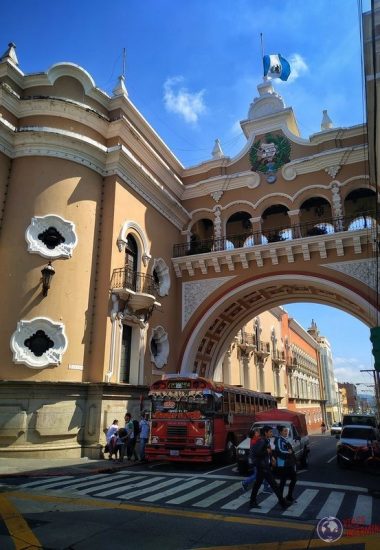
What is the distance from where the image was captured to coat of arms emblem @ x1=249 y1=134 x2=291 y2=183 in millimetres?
22750

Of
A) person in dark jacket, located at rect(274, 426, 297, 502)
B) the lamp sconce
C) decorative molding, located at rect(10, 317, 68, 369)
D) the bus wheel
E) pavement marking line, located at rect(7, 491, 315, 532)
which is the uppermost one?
the lamp sconce

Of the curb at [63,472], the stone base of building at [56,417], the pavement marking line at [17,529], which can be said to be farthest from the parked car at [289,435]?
the pavement marking line at [17,529]

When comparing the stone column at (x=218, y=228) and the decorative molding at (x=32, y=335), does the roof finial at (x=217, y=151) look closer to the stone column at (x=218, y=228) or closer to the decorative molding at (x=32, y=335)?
the stone column at (x=218, y=228)

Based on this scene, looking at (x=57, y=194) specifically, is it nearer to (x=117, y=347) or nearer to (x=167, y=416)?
(x=117, y=347)

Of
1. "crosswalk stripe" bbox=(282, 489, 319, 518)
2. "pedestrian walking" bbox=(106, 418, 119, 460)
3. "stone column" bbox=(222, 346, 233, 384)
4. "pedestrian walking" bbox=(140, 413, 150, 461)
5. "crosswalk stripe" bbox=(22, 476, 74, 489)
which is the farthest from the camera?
"stone column" bbox=(222, 346, 233, 384)

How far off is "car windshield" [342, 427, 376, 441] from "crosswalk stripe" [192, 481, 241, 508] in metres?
6.65

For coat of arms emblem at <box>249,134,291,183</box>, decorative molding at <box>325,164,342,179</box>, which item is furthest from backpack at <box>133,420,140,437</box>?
decorative molding at <box>325,164,342,179</box>

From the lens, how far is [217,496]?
8977mm

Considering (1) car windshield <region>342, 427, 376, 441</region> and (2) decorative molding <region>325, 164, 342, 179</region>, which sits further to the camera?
(2) decorative molding <region>325, 164, 342, 179</region>

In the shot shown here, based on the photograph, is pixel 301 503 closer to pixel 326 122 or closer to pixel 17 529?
pixel 17 529

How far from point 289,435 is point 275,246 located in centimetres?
1012

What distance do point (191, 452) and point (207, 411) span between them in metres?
1.33

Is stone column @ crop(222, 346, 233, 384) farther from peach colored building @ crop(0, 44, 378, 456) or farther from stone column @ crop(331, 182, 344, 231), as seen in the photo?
stone column @ crop(331, 182, 344, 231)

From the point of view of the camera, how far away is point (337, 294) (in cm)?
2028
